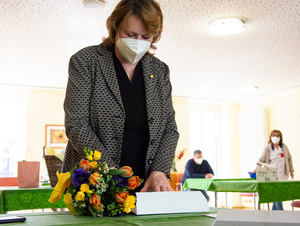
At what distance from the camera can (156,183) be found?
1258 mm

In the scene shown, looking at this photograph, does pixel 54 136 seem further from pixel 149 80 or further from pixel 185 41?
pixel 149 80

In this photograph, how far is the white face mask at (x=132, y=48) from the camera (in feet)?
4.50

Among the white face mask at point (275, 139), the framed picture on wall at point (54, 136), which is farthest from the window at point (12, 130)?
the white face mask at point (275, 139)

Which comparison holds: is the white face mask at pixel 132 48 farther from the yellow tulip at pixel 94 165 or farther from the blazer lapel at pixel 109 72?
the yellow tulip at pixel 94 165

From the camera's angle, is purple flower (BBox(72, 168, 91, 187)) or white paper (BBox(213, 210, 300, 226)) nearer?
white paper (BBox(213, 210, 300, 226))

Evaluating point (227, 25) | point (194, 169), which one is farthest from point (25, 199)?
point (194, 169)

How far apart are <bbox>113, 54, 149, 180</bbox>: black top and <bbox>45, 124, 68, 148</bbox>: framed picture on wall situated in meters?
6.50

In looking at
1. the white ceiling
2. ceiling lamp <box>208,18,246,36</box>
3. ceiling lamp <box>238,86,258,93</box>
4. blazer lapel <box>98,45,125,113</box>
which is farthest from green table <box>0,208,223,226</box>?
ceiling lamp <box>238,86,258,93</box>

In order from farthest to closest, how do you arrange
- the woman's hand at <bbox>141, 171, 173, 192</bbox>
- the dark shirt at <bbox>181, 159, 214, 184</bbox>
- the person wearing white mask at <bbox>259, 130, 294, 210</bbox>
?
the dark shirt at <bbox>181, 159, 214, 184</bbox> → the person wearing white mask at <bbox>259, 130, 294, 210</bbox> → the woman's hand at <bbox>141, 171, 173, 192</bbox>

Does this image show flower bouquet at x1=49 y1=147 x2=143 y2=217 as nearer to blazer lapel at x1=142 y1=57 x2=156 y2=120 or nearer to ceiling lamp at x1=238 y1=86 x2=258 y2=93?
blazer lapel at x1=142 y1=57 x2=156 y2=120

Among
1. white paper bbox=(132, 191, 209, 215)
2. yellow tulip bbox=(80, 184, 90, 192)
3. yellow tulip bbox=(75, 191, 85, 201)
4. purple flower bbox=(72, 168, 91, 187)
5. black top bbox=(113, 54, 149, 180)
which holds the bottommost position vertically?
white paper bbox=(132, 191, 209, 215)

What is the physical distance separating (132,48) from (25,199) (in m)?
1.44

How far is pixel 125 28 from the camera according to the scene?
4.57ft

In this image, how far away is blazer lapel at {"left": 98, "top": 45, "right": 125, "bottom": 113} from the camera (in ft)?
4.37
